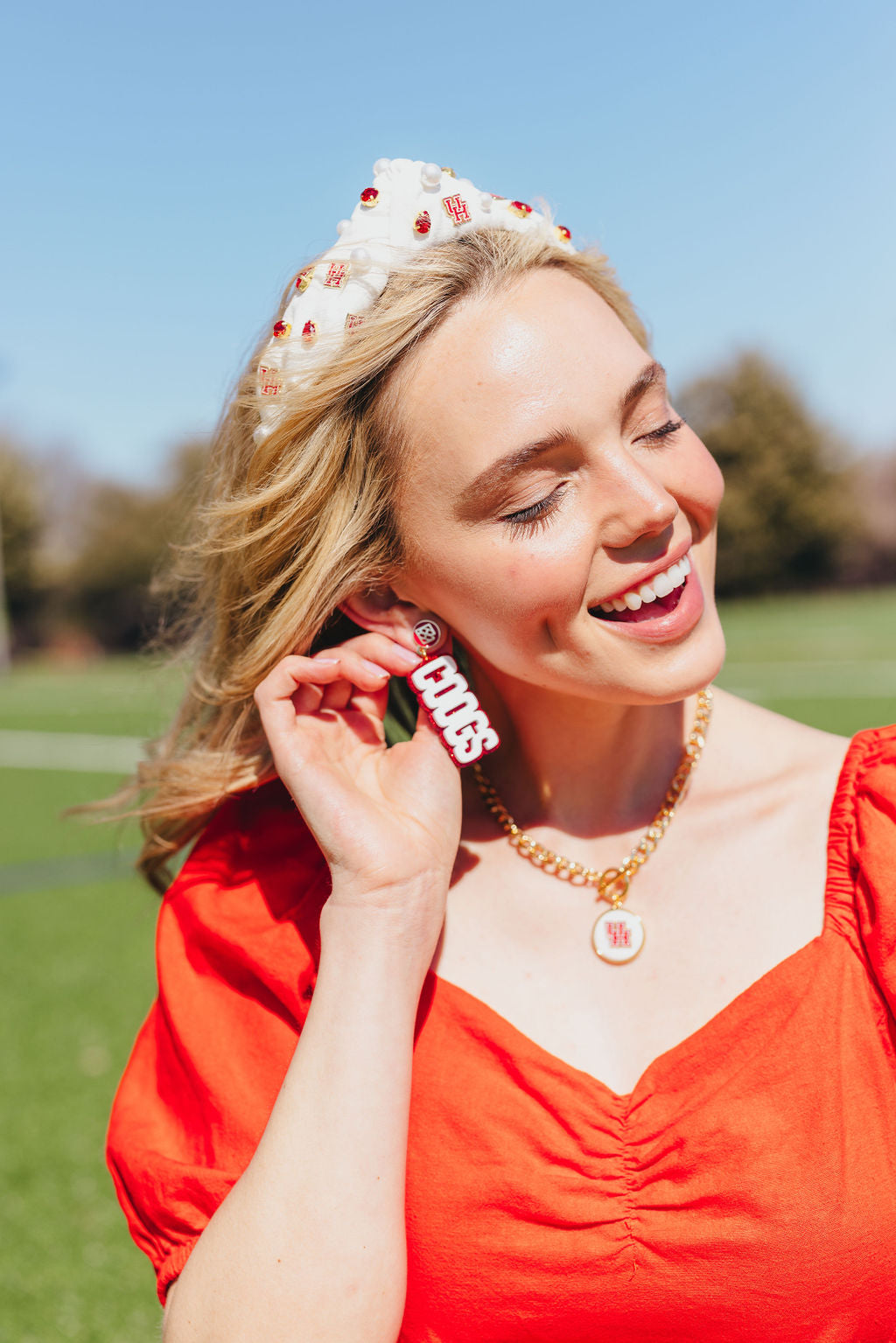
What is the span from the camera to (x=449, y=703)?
2.13 m

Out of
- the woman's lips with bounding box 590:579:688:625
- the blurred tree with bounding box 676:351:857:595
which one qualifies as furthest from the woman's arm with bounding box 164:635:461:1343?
the blurred tree with bounding box 676:351:857:595

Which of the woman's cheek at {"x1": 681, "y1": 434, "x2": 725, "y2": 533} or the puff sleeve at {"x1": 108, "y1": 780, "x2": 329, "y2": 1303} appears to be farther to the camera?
the woman's cheek at {"x1": 681, "y1": 434, "x2": 725, "y2": 533}

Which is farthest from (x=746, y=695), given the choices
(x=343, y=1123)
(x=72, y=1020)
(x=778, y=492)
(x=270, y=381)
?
(x=778, y=492)

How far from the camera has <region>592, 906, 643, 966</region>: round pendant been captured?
1962 millimetres

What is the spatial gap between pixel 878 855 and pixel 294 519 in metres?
1.19

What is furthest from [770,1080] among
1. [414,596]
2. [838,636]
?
[838,636]

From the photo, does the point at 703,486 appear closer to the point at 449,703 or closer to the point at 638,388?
the point at 638,388

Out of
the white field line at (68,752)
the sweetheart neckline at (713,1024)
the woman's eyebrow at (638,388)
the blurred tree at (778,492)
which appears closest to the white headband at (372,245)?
the woman's eyebrow at (638,388)

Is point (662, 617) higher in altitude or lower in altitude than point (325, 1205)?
higher

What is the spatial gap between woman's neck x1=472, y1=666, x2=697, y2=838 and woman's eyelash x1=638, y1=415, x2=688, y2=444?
0.47m

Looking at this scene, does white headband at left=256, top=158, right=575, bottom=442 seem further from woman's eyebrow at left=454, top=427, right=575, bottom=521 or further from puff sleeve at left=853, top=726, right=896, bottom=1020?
puff sleeve at left=853, top=726, right=896, bottom=1020

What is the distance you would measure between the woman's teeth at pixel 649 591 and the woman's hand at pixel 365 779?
1.46 ft

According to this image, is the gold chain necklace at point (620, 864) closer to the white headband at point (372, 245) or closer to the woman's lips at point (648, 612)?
the woman's lips at point (648, 612)

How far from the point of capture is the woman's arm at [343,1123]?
1.66 m
